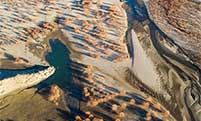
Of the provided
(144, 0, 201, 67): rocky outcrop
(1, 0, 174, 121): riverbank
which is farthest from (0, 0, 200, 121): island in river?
(144, 0, 201, 67): rocky outcrop

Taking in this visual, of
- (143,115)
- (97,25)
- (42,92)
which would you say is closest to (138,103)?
(143,115)

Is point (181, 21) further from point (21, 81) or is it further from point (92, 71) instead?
point (21, 81)

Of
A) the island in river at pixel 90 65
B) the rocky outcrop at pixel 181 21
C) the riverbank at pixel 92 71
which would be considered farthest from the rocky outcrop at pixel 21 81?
the rocky outcrop at pixel 181 21

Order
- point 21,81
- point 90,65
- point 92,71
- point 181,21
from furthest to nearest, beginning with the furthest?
point 181,21, point 90,65, point 92,71, point 21,81

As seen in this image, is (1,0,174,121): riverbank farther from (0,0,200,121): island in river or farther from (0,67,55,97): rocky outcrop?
(0,67,55,97): rocky outcrop

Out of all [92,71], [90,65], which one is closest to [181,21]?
[90,65]

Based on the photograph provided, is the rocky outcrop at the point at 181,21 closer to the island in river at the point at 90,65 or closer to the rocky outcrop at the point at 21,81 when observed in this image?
the island in river at the point at 90,65
